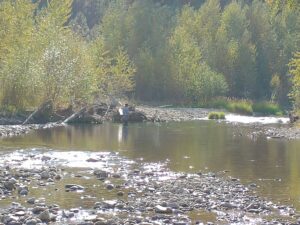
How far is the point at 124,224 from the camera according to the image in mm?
16406

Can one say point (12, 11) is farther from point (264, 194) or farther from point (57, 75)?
point (264, 194)

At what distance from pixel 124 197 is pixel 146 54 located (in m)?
62.7

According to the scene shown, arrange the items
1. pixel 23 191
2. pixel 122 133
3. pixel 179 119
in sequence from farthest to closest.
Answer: pixel 179 119 → pixel 122 133 → pixel 23 191

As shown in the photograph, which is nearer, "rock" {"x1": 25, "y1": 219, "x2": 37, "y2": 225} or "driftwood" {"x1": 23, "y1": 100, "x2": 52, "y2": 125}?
"rock" {"x1": 25, "y1": 219, "x2": 37, "y2": 225}

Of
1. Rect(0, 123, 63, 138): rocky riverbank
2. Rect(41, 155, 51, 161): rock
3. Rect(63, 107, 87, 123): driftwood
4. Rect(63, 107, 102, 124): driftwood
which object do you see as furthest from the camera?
Rect(63, 107, 102, 124): driftwood

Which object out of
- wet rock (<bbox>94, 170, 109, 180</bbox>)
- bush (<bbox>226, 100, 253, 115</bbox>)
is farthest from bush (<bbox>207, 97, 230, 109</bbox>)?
wet rock (<bbox>94, 170, 109, 180</bbox>)

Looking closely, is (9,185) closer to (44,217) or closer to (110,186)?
(110,186)

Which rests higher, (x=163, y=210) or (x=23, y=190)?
(x=23, y=190)

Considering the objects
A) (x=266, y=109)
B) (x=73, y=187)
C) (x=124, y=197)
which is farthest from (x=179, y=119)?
(x=124, y=197)

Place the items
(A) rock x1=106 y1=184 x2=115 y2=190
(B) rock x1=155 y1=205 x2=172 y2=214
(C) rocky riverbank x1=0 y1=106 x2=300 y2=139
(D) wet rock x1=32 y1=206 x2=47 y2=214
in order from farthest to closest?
1. (C) rocky riverbank x1=0 y1=106 x2=300 y2=139
2. (A) rock x1=106 y1=184 x2=115 y2=190
3. (B) rock x1=155 y1=205 x2=172 y2=214
4. (D) wet rock x1=32 y1=206 x2=47 y2=214

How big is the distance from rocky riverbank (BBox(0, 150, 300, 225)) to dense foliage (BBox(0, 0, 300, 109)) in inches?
975

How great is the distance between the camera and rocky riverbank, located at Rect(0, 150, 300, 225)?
1712 cm

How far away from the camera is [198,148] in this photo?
1351 inches

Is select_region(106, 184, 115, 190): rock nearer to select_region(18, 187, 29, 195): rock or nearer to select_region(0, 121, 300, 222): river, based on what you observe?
select_region(0, 121, 300, 222): river
